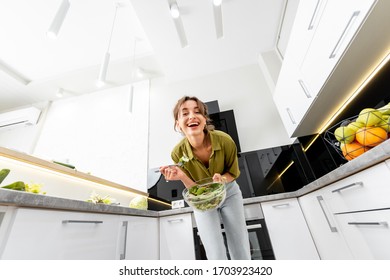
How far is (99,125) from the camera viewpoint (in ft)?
9.29

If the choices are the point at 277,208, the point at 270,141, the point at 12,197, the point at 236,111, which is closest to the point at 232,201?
the point at 277,208

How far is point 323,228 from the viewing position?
44.5 inches

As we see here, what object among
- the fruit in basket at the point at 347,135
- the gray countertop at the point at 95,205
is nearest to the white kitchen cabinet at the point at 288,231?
the gray countertop at the point at 95,205

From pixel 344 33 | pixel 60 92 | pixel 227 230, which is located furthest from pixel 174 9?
pixel 60 92

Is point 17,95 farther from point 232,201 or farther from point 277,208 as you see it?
point 277,208

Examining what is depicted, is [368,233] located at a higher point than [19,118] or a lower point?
lower

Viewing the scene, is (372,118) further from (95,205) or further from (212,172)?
(95,205)

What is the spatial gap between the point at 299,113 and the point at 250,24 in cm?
129

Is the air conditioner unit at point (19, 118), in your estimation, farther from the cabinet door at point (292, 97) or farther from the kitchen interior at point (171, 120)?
the cabinet door at point (292, 97)

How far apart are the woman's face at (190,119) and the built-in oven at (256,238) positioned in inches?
35.6

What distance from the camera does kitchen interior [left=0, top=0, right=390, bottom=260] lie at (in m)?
0.78

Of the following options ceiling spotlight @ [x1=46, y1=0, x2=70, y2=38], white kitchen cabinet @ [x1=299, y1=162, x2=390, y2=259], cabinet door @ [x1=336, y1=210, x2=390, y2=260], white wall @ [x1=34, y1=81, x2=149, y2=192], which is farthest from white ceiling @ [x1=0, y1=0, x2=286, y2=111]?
cabinet door @ [x1=336, y1=210, x2=390, y2=260]

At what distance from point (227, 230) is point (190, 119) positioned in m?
0.64

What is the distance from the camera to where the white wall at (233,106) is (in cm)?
214
